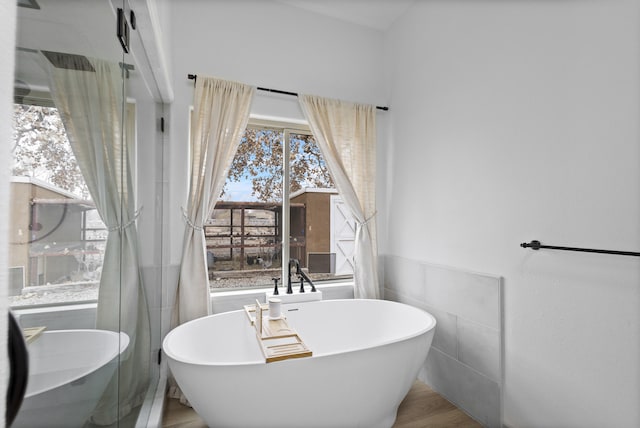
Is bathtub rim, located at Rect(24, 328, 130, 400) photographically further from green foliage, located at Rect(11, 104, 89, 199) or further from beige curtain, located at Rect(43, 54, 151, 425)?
green foliage, located at Rect(11, 104, 89, 199)

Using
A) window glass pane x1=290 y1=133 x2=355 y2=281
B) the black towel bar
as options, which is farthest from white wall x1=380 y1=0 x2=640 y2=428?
window glass pane x1=290 y1=133 x2=355 y2=281

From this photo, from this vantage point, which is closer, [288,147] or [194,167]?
[194,167]

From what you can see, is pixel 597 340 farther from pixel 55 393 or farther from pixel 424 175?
pixel 55 393

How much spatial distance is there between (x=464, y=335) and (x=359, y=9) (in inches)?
104

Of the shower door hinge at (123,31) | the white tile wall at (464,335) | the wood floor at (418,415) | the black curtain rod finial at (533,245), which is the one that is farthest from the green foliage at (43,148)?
the white tile wall at (464,335)

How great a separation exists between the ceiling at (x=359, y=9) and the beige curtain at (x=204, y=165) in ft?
3.13

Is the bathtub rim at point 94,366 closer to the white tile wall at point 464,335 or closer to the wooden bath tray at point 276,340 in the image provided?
the wooden bath tray at point 276,340

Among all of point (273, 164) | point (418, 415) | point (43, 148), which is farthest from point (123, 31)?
point (418, 415)

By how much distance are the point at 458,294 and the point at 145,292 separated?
187cm

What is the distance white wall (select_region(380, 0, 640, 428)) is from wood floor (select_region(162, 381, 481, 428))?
33 centimetres

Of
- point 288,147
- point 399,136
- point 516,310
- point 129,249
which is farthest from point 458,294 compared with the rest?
point 129,249

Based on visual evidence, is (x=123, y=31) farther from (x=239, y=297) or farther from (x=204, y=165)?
(x=239, y=297)

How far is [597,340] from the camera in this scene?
146cm

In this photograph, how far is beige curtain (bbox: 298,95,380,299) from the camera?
108 inches
